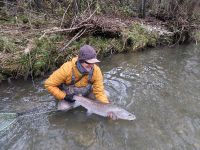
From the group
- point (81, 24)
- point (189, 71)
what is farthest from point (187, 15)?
point (81, 24)

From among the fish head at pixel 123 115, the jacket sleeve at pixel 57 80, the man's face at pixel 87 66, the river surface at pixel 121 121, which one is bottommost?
the river surface at pixel 121 121

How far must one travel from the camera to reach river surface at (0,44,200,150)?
5.85 meters

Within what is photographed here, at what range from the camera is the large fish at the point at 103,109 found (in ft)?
19.7

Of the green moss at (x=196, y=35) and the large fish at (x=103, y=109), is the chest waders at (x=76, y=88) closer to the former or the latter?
the large fish at (x=103, y=109)

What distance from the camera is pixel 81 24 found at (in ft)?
33.9

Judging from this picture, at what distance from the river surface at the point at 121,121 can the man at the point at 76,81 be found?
0.47 meters

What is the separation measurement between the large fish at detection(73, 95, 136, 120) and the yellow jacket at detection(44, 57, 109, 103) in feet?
0.89

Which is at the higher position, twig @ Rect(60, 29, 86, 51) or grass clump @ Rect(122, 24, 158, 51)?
twig @ Rect(60, 29, 86, 51)

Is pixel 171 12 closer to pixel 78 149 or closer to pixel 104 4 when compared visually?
pixel 104 4

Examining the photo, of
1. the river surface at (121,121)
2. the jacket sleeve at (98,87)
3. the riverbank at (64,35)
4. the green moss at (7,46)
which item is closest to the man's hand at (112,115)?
the river surface at (121,121)

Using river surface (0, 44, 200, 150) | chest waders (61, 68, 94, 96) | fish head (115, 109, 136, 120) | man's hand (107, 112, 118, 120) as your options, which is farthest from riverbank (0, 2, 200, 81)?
fish head (115, 109, 136, 120)

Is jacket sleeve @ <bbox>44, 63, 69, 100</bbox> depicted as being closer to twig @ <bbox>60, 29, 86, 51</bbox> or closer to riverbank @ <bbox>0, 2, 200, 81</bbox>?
riverbank @ <bbox>0, 2, 200, 81</bbox>

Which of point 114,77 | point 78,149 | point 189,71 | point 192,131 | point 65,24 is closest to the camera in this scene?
point 78,149

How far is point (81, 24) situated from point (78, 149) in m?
5.61
